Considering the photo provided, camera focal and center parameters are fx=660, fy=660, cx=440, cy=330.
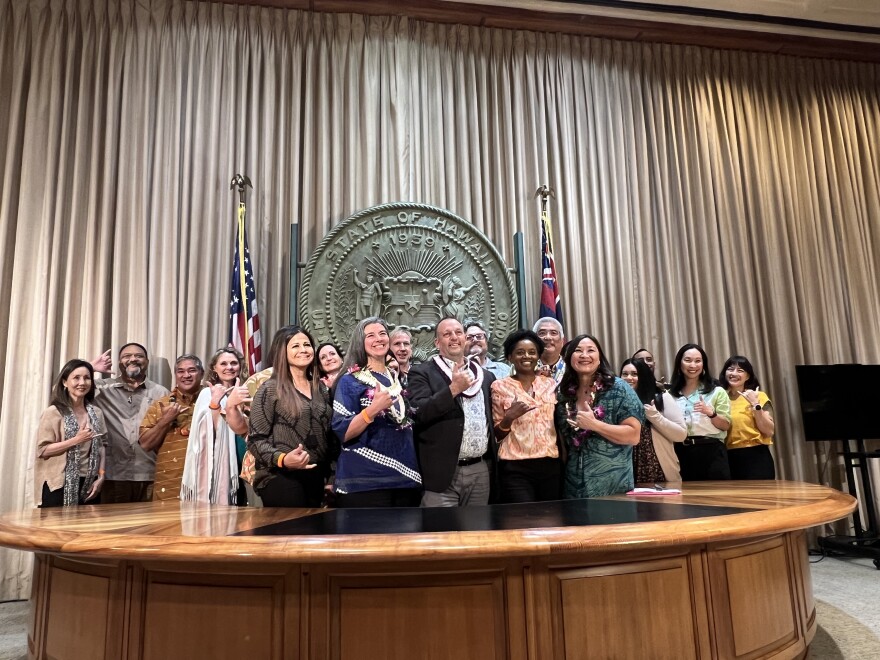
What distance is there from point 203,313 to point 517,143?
298 centimetres

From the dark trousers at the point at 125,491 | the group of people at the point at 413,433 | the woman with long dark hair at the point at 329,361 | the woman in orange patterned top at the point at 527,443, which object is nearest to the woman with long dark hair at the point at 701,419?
the group of people at the point at 413,433

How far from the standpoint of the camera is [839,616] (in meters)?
3.16

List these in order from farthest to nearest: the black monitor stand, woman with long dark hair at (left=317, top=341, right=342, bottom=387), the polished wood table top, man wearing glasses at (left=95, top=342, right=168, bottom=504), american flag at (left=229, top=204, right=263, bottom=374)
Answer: the black monitor stand < american flag at (left=229, top=204, right=263, bottom=374) < man wearing glasses at (left=95, top=342, right=168, bottom=504) < woman with long dark hair at (left=317, top=341, right=342, bottom=387) < the polished wood table top

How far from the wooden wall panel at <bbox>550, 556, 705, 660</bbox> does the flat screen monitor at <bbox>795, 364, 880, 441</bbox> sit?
4162mm

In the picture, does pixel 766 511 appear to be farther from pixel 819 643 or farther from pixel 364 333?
pixel 364 333

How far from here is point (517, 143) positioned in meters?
5.75

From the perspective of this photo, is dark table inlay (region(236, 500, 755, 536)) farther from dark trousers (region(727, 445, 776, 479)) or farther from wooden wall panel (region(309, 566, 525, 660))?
dark trousers (region(727, 445, 776, 479))

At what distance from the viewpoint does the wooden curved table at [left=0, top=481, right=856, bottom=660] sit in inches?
62.9

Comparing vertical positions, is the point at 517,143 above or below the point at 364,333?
above

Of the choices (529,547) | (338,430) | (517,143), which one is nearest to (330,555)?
(529,547)

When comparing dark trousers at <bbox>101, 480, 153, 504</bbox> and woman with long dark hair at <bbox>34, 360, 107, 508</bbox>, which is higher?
woman with long dark hair at <bbox>34, 360, 107, 508</bbox>

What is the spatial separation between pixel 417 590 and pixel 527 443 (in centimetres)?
121

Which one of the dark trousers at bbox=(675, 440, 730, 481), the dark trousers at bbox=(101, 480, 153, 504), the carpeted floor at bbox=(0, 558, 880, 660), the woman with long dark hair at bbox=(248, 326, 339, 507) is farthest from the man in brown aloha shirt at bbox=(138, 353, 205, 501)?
the dark trousers at bbox=(675, 440, 730, 481)

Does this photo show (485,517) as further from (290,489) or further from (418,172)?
(418,172)
